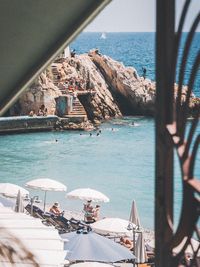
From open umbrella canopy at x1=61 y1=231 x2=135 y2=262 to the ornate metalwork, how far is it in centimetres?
434

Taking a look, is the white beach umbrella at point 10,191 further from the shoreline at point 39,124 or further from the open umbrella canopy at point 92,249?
the shoreline at point 39,124

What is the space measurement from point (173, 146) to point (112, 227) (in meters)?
5.70

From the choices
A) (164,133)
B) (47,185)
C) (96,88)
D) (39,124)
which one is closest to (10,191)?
(47,185)

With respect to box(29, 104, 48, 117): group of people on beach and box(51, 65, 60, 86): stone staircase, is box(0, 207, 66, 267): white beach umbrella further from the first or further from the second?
box(51, 65, 60, 86): stone staircase

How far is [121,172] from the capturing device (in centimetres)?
1928

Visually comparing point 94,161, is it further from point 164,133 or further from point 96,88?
point 164,133

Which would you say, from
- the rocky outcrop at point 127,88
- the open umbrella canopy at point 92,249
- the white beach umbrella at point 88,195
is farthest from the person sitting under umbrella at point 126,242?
the rocky outcrop at point 127,88

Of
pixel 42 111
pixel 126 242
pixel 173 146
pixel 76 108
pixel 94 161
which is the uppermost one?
pixel 173 146

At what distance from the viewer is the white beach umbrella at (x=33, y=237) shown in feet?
3.47

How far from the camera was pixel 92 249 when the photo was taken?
193 inches

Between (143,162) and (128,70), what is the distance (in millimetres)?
6291

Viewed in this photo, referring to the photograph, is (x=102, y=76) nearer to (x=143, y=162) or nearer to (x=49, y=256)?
(x=143, y=162)

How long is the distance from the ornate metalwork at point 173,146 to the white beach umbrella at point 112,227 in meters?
5.61

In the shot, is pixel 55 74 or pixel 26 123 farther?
pixel 55 74
